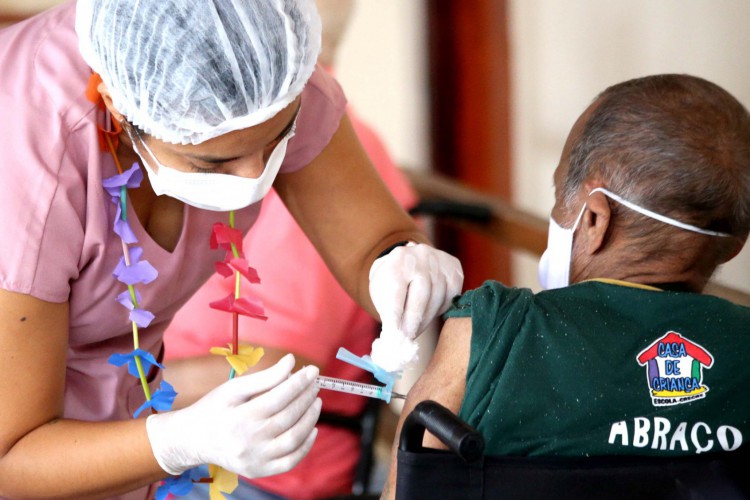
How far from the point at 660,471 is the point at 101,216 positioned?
2.69 feet

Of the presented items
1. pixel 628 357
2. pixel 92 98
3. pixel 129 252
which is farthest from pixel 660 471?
pixel 92 98

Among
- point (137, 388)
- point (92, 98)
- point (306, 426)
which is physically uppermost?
point (92, 98)

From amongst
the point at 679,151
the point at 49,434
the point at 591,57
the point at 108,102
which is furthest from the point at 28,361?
the point at 591,57

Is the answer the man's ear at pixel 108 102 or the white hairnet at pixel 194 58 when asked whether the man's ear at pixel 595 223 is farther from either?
the man's ear at pixel 108 102

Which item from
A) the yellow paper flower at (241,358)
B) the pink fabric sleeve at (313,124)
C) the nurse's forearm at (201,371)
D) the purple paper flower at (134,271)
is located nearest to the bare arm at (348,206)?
the pink fabric sleeve at (313,124)

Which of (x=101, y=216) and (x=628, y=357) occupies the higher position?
(x=101, y=216)

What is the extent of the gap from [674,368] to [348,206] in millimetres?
Result: 604

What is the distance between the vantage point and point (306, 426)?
133 centimetres

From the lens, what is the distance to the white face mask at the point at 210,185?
4.36 ft

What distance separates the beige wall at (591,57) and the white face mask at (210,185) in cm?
149

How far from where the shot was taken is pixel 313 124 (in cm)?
156

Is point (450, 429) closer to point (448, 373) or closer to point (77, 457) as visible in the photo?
point (448, 373)

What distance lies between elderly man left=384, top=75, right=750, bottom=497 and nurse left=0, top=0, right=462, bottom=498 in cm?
21

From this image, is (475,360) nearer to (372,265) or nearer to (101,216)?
Answer: (372,265)
